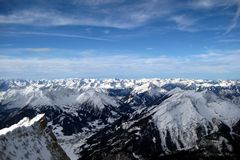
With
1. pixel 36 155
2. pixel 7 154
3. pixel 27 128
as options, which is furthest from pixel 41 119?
pixel 7 154

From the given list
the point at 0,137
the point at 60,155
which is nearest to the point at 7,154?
the point at 0,137

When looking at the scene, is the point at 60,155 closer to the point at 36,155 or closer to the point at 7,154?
the point at 36,155

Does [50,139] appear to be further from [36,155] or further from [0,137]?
[0,137]

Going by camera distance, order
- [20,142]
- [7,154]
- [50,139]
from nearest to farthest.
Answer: [7,154] → [20,142] → [50,139]

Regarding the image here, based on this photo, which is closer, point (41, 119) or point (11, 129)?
point (11, 129)

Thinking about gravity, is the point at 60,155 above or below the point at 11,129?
below

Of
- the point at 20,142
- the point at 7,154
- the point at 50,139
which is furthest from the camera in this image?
the point at 50,139
